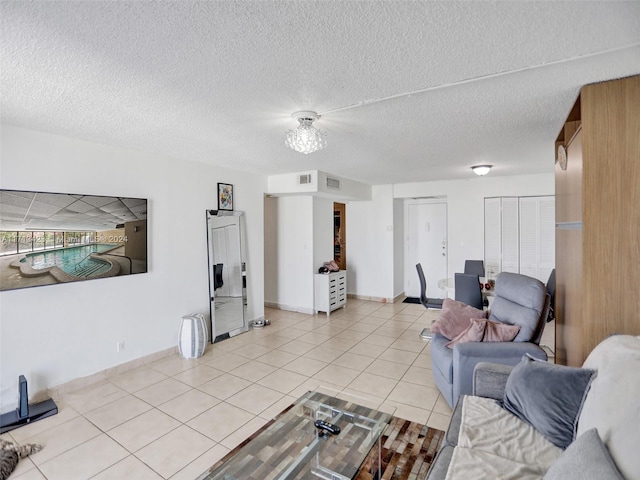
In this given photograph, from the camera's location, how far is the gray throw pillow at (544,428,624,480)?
3.43 ft

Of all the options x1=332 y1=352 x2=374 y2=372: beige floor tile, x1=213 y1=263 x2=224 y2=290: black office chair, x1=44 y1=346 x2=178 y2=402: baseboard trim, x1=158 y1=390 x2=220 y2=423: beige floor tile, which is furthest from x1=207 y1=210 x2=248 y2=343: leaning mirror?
x1=332 y1=352 x2=374 y2=372: beige floor tile

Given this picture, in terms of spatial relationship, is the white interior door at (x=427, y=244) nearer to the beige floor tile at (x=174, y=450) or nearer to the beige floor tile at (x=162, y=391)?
the beige floor tile at (x=162, y=391)

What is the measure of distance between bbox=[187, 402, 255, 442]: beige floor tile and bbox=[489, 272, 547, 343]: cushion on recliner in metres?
2.24

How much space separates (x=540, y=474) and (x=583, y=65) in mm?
2035

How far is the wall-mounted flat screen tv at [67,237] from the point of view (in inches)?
106

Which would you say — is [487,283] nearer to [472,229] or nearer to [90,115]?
[472,229]

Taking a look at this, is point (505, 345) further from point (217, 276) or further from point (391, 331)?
point (217, 276)

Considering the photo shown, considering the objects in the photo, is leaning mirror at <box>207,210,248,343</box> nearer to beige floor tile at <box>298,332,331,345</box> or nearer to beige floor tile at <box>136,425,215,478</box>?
beige floor tile at <box>298,332,331,345</box>

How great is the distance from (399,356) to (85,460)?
2.99 meters

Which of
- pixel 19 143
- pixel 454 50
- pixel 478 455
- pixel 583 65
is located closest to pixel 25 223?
pixel 19 143

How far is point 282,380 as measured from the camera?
129 inches

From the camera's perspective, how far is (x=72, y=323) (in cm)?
313

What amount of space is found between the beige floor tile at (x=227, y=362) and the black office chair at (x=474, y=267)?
3.90 m

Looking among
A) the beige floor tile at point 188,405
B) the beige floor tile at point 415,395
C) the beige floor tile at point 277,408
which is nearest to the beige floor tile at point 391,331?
the beige floor tile at point 415,395
